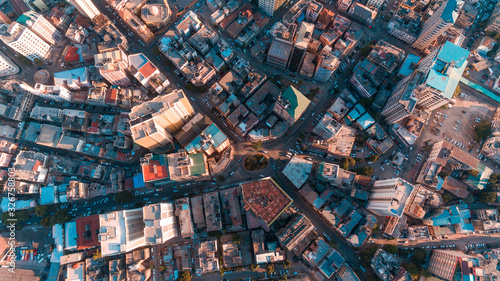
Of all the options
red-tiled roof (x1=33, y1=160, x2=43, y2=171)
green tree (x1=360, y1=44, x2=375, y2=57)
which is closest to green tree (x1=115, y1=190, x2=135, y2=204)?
red-tiled roof (x1=33, y1=160, x2=43, y2=171)

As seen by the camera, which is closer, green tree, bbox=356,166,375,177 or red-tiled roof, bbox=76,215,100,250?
red-tiled roof, bbox=76,215,100,250

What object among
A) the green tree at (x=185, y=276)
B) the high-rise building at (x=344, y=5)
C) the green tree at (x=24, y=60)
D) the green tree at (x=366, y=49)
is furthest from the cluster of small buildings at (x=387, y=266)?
the green tree at (x=24, y=60)

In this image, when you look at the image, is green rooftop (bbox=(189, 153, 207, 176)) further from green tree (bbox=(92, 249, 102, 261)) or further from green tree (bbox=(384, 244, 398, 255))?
green tree (bbox=(384, 244, 398, 255))

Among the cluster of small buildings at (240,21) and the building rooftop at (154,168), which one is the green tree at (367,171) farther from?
the building rooftop at (154,168)

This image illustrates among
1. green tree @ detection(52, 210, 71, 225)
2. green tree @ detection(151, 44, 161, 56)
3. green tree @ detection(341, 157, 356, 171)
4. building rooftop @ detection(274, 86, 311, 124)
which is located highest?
green tree @ detection(151, 44, 161, 56)

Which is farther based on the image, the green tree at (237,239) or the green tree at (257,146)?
the green tree at (257,146)

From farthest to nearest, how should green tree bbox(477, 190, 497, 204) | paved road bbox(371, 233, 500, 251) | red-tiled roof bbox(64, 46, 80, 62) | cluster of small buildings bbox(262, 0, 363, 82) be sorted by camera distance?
1. red-tiled roof bbox(64, 46, 80, 62)
2. cluster of small buildings bbox(262, 0, 363, 82)
3. paved road bbox(371, 233, 500, 251)
4. green tree bbox(477, 190, 497, 204)
